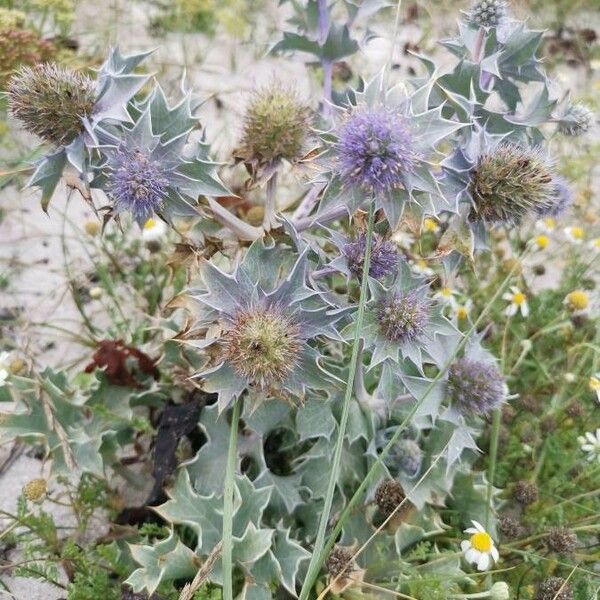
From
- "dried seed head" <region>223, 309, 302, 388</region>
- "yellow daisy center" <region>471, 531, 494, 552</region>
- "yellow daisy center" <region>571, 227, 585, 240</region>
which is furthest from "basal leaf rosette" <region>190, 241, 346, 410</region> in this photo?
"yellow daisy center" <region>571, 227, 585, 240</region>

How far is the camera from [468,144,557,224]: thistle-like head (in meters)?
1.30

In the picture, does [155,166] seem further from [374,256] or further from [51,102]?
[374,256]

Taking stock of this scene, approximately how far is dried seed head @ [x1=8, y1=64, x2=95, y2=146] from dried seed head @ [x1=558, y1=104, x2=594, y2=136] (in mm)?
1057

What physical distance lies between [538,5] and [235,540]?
3.52 metres

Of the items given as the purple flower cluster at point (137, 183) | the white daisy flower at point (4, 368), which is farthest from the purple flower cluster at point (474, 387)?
the white daisy flower at point (4, 368)

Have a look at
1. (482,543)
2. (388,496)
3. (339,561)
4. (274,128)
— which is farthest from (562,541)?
(274,128)

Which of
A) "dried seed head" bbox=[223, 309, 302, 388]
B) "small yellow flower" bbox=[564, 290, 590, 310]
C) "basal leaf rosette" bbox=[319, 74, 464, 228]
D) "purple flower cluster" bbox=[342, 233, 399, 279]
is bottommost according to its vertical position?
"small yellow flower" bbox=[564, 290, 590, 310]

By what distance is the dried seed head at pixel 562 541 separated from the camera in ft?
4.97

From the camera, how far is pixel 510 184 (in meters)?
1.30

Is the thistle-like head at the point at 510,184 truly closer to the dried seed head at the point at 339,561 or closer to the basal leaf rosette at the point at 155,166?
the basal leaf rosette at the point at 155,166

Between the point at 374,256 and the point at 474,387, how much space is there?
0.36 m

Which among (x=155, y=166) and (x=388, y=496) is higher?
(x=155, y=166)

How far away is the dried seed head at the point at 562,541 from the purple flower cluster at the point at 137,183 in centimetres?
111

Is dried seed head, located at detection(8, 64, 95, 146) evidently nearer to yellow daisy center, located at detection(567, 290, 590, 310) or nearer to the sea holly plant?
the sea holly plant
